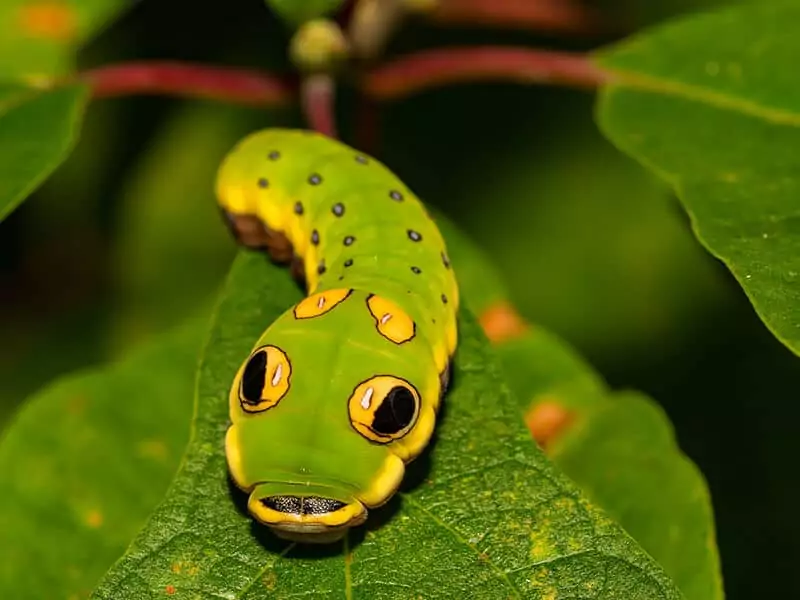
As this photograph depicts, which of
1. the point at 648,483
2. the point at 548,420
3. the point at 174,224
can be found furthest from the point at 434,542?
the point at 174,224

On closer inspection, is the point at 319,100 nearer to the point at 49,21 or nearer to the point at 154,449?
the point at 154,449

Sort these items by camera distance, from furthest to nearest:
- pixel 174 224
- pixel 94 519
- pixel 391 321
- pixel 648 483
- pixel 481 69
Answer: pixel 174 224, pixel 481 69, pixel 94 519, pixel 648 483, pixel 391 321

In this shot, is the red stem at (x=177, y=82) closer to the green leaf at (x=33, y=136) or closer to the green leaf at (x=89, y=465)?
the green leaf at (x=33, y=136)

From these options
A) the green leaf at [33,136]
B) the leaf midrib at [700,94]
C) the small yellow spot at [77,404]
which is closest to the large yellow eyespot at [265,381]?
the green leaf at [33,136]

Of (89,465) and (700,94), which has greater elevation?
(700,94)

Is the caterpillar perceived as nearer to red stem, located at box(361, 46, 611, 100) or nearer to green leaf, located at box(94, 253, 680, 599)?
green leaf, located at box(94, 253, 680, 599)

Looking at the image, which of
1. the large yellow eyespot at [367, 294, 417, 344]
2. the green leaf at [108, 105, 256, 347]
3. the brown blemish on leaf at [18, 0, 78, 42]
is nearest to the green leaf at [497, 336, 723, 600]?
the large yellow eyespot at [367, 294, 417, 344]

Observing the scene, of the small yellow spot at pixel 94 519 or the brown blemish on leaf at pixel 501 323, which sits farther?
the brown blemish on leaf at pixel 501 323
